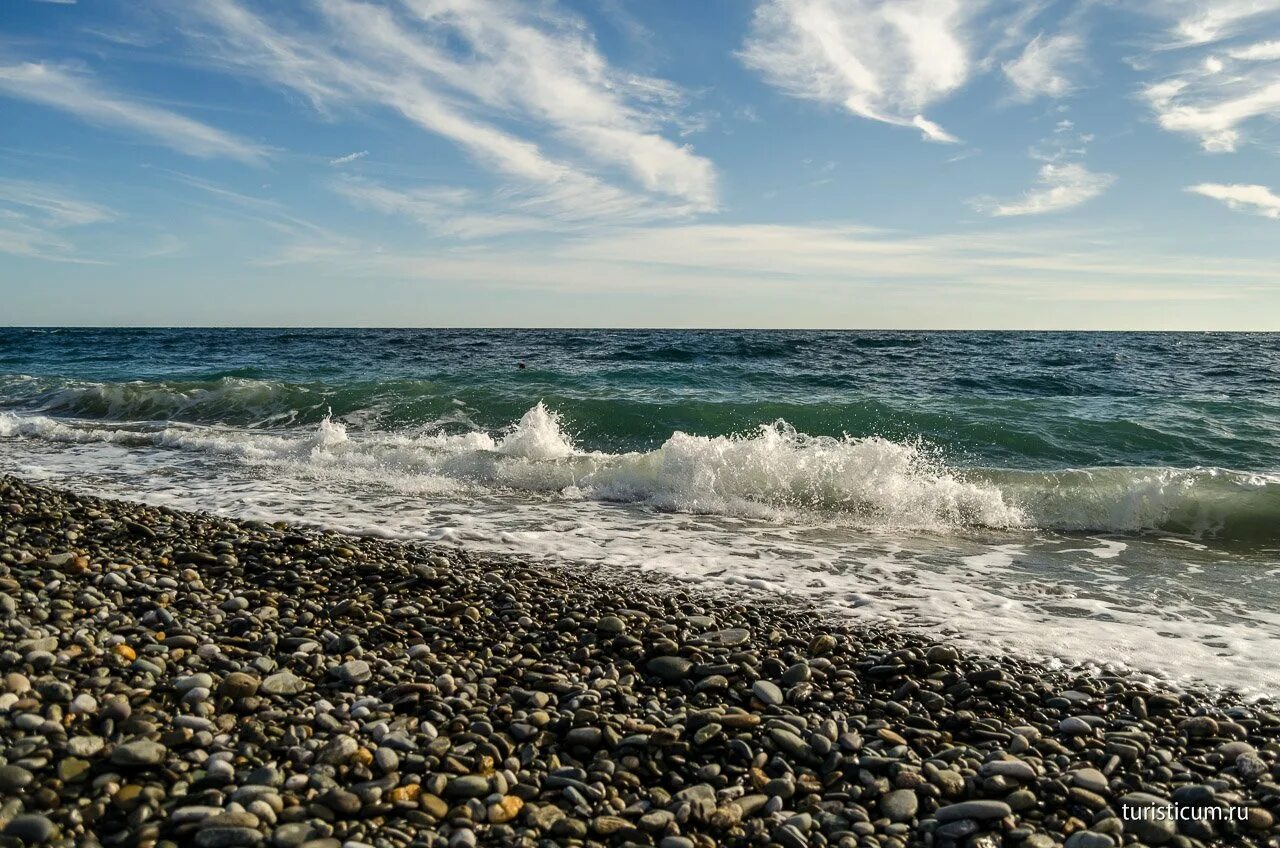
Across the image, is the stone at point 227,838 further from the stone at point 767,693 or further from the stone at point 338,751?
the stone at point 767,693

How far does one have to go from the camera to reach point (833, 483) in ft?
29.5

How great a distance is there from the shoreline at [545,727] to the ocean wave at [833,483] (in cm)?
404

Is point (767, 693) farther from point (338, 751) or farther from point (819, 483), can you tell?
point (819, 483)

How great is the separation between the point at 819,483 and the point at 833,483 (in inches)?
6.0

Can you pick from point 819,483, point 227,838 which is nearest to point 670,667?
point 227,838

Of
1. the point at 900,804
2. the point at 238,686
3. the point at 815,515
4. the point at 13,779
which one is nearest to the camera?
the point at 13,779

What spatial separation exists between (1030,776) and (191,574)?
4452mm

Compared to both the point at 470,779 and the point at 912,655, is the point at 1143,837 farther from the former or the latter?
the point at 470,779

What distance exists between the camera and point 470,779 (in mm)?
2799

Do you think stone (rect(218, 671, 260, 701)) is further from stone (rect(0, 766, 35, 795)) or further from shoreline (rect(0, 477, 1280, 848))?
stone (rect(0, 766, 35, 795))

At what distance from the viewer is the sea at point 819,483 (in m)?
5.47

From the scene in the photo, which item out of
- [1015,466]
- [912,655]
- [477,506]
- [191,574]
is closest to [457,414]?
[477,506]

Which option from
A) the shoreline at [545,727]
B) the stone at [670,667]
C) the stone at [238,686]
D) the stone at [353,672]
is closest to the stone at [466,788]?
the shoreline at [545,727]

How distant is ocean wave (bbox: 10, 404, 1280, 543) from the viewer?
27.4 feet
